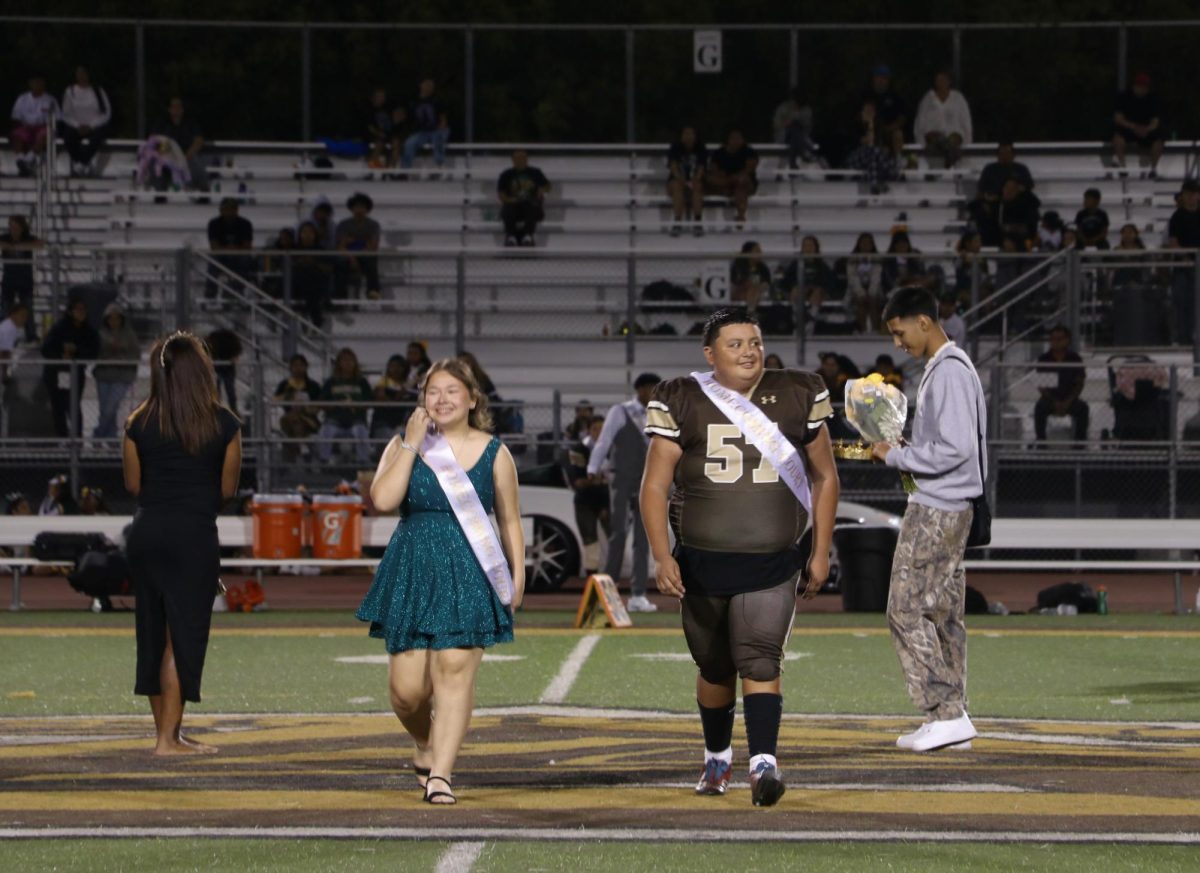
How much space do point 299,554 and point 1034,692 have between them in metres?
9.45

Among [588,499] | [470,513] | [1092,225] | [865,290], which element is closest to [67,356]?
[588,499]

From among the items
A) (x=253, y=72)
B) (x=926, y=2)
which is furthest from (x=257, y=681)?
(x=926, y=2)

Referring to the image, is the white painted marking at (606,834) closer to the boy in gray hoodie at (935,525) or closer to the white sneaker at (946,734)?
the white sneaker at (946,734)

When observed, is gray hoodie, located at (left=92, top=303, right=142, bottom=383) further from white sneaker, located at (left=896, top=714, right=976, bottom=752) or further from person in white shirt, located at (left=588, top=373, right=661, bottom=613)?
white sneaker, located at (left=896, top=714, right=976, bottom=752)

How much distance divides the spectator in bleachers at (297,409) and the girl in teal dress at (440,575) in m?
15.4

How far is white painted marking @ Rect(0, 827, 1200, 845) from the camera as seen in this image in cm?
712

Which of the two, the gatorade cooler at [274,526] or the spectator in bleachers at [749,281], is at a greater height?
the spectator in bleachers at [749,281]

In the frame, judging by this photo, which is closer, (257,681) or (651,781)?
(651,781)

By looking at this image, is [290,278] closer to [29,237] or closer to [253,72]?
[29,237]

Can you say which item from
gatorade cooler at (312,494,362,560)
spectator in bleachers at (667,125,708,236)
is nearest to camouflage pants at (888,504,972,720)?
gatorade cooler at (312,494,362,560)

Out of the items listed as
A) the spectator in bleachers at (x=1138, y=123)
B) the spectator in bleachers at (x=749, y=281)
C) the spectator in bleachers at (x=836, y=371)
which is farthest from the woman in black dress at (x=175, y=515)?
the spectator in bleachers at (x=1138, y=123)

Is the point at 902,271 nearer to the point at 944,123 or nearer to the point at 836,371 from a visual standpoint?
the point at 836,371

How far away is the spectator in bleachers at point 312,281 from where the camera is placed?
2600 centimetres

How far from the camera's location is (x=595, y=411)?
81.2ft
